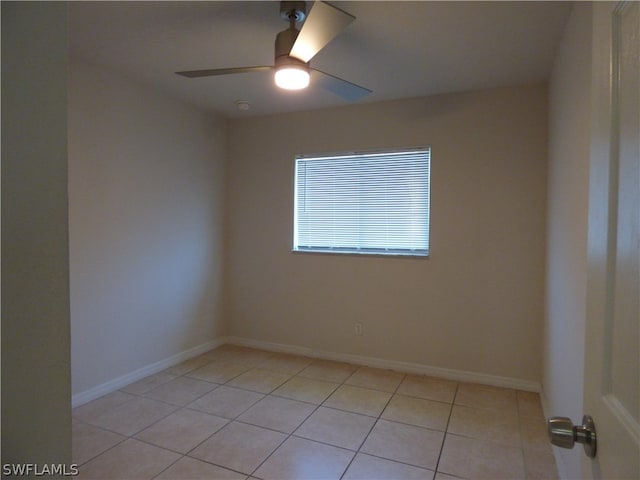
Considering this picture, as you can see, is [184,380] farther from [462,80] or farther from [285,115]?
[462,80]

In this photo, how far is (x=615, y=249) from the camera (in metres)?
0.68

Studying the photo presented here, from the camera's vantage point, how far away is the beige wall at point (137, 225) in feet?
8.75

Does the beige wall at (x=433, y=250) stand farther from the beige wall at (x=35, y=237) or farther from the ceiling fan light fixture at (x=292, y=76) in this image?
the beige wall at (x=35, y=237)

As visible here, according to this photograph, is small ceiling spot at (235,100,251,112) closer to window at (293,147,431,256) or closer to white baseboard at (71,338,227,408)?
window at (293,147,431,256)

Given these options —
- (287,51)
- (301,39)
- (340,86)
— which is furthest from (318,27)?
(340,86)

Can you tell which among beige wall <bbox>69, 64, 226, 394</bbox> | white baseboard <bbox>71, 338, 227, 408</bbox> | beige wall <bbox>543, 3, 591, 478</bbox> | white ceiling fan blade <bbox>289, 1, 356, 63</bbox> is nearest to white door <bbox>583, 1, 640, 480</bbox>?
beige wall <bbox>543, 3, 591, 478</bbox>

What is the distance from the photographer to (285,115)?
3.79m

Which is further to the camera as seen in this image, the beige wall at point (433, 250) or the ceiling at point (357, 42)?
the beige wall at point (433, 250)

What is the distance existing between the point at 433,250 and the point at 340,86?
1.67 m

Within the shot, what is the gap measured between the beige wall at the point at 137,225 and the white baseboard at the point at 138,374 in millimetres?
39

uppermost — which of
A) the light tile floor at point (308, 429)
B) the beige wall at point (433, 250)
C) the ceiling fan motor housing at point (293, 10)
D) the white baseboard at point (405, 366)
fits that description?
the ceiling fan motor housing at point (293, 10)

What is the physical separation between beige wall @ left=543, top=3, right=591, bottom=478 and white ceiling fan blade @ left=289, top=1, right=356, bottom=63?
3.55 feet

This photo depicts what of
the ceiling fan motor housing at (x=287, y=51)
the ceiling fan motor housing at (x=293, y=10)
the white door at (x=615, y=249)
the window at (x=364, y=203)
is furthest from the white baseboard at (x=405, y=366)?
the ceiling fan motor housing at (x=293, y=10)

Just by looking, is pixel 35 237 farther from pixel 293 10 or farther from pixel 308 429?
pixel 308 429
